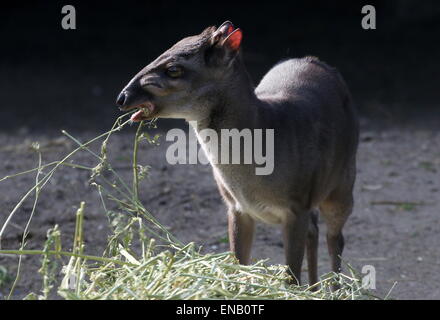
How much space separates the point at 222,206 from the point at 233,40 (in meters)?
2.65

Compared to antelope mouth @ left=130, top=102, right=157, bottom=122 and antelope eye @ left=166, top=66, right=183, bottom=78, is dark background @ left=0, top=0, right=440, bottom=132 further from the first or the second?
antelope mouth @ left=130, top=102, right=157, bottom=122

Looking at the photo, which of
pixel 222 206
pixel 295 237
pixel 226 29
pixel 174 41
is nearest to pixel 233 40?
pixel 226 29

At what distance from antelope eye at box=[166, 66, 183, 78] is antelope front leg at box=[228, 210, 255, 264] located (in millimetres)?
1028

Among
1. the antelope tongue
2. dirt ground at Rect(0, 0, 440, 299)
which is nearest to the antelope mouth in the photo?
the antelope tongue

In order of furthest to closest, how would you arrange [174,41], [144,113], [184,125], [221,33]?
[174,41]
[184,125]
[221,33]
[144,113]

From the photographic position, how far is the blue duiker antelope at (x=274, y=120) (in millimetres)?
4172

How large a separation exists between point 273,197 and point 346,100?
1178 mm

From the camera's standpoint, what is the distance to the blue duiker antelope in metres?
4.17

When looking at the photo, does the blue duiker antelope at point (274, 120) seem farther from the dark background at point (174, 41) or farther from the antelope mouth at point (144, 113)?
the dark background at point (174, 41)

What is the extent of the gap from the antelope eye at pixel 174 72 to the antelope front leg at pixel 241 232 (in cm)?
103

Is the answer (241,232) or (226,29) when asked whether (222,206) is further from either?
(226,29)

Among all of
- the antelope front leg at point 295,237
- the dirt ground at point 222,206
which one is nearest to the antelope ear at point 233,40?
the antelope front leg at point 295,237

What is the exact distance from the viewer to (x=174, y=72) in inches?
164

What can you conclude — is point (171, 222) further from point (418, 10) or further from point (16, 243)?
point (418, 10)
